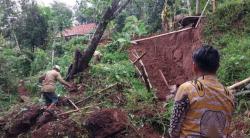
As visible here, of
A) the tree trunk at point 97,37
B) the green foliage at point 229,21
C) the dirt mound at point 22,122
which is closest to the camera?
the dirt mound at point 22,122

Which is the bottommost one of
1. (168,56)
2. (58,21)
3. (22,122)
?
(22,122)

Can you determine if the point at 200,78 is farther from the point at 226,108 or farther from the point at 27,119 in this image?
the point at 27,119

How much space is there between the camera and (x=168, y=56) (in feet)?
48.9

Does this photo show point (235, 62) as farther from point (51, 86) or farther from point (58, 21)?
point (58, 21)

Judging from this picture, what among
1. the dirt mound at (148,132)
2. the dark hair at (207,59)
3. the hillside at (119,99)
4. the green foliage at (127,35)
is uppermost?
the dark hair at (207,59)

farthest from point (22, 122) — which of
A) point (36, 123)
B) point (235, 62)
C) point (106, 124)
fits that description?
point (235, 62)

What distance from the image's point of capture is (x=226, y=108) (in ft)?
9.66

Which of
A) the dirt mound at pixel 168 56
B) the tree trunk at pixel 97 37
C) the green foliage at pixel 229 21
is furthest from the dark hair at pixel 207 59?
the green foliage at pixel 229 21

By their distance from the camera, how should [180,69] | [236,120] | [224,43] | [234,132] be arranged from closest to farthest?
[234,132], [236,120], [224,43], [180,69]

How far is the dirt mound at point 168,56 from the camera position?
1312 cm

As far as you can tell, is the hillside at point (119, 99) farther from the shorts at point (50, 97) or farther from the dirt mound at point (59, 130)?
the shorts at point (50, 97)

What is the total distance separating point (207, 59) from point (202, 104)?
1.10 feet

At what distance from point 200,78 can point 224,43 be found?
9190mm

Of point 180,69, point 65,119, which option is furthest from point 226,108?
point 180,69
